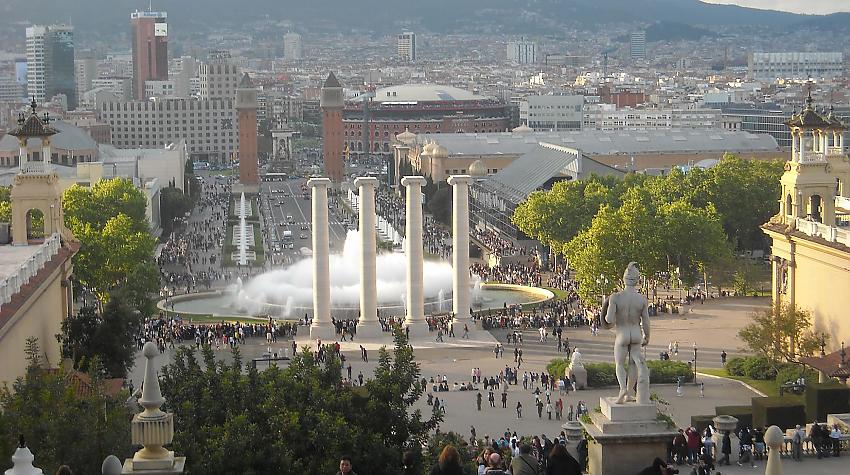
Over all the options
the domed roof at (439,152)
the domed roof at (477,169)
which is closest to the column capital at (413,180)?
the domed roof at (477,169)

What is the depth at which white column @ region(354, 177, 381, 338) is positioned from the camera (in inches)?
2677

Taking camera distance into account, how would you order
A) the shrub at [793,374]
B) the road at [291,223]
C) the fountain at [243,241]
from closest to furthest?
1. the shrub at [793,374]
2. the fountain at [243,241]
3. the road at [291,223]

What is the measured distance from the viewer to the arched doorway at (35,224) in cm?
6022

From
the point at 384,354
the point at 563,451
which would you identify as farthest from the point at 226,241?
the point at 563,451

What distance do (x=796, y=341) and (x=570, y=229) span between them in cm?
3979

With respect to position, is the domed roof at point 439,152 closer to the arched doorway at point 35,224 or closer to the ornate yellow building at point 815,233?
the arched doorway at point 35,224

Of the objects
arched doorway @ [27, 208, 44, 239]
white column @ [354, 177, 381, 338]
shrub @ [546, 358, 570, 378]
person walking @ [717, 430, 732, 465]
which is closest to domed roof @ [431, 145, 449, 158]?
Answer: arched doorway @ [27, 208, 44, 239]

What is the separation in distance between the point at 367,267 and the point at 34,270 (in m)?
20.7

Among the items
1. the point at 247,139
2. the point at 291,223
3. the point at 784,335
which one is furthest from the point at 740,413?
the point at 247,139

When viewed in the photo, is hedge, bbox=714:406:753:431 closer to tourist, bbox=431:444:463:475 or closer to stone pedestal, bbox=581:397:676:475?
stone pedestal, bbox=581:397:676:475

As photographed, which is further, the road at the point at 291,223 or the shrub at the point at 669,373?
the road at the point at 291,223

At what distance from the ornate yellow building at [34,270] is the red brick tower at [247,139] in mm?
125324

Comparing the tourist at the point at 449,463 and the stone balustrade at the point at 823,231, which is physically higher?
the stone balustrade at the point at 823,231

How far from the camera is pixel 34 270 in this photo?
49.5 m
